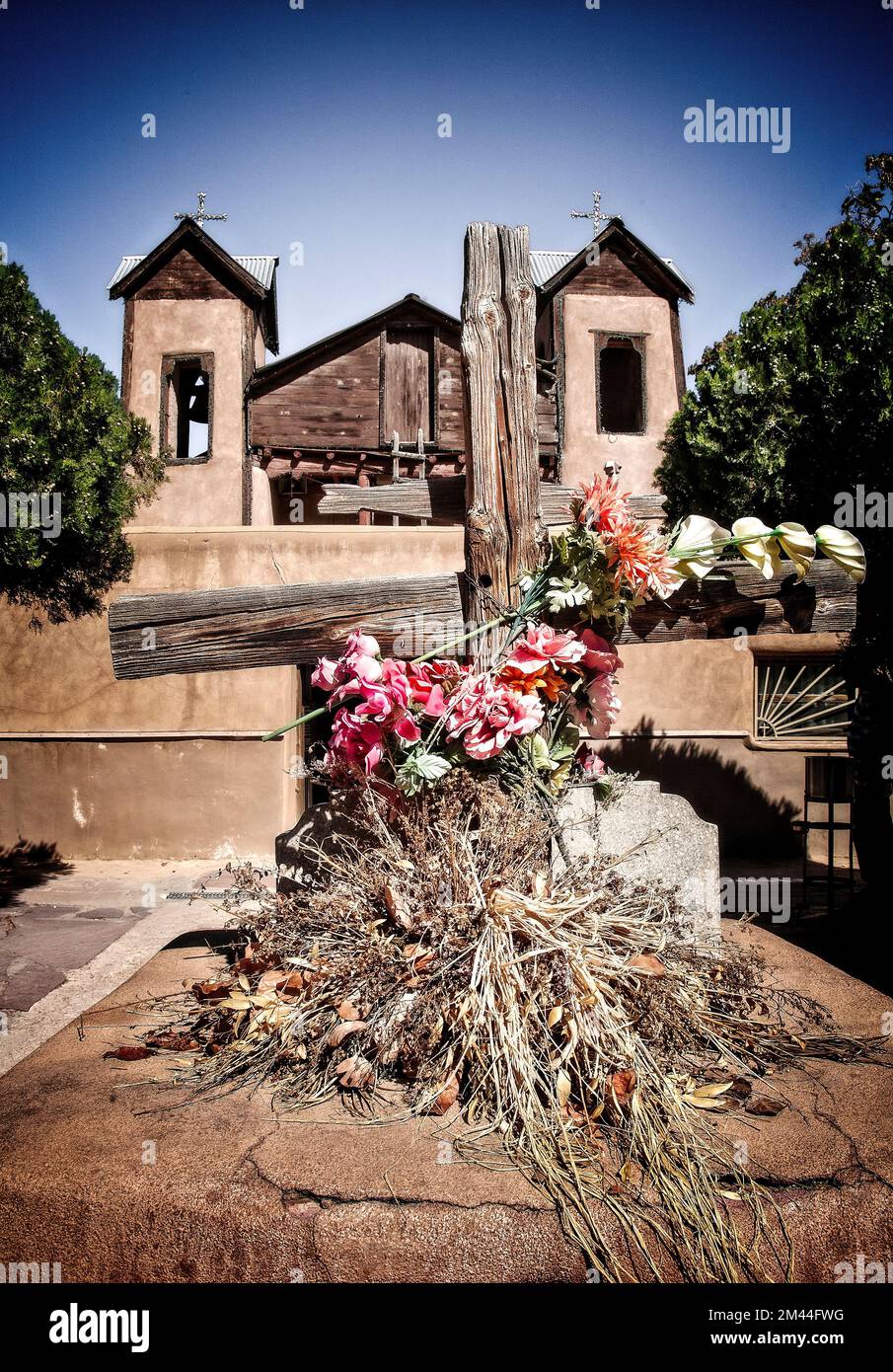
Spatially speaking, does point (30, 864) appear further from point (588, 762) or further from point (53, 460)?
point (588, 762)

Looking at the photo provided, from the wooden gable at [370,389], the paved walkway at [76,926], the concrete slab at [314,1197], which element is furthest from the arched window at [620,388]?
the concrete slab at [314,1197]

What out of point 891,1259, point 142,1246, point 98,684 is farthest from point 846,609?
point 98,684

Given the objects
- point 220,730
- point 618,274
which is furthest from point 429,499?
point 618,274

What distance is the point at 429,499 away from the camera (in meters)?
2.67

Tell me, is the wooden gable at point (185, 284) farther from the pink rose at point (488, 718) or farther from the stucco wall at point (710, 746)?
the pink rose at point (488, 718)

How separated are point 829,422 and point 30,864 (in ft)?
28.8

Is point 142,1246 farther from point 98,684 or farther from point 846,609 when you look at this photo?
point 98,684

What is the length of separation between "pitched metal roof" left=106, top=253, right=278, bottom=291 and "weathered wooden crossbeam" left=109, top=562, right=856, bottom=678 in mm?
13926

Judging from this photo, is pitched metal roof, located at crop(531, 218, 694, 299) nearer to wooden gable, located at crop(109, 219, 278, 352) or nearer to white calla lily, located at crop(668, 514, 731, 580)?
wooden gable, located at crop(109, 219, 278, 352)

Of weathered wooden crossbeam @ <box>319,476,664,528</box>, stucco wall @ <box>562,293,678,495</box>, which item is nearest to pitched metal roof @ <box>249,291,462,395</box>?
stucco wall @ <box>562,293,678,495</box>

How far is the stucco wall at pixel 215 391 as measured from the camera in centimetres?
1339

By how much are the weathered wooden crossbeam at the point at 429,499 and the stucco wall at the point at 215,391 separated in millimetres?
11375

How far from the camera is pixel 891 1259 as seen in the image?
1.32m
